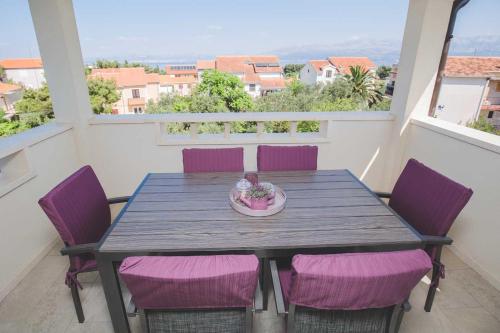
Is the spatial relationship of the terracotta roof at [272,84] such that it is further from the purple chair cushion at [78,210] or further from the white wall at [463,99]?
the purple chair cushion at [78,210]

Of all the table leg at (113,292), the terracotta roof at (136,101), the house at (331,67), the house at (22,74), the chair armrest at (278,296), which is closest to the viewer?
the chair armrest at (278,296)

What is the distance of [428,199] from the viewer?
1.48 m

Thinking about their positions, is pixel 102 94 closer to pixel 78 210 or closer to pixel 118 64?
pixel 118 64

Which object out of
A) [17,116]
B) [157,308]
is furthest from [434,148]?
[17,116]

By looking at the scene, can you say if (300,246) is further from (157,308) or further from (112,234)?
(112,234)

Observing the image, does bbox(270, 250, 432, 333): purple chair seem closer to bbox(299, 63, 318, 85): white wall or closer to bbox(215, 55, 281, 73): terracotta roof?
bbox(215, 55, 281, 73): terracotta roof

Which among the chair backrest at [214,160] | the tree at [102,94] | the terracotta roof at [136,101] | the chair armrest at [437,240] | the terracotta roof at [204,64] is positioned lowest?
the terracotta roof at [136,101]

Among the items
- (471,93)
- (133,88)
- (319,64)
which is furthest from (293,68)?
(471,93)

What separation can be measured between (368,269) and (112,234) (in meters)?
1.07

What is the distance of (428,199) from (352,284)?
996mm

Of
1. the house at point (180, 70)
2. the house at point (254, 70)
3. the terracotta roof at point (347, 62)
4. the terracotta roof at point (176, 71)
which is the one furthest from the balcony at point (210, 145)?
the terracotta roof at point (176, 71)

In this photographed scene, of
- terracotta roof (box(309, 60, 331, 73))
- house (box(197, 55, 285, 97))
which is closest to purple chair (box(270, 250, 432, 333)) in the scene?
house (box(197, 55, 285, 97))

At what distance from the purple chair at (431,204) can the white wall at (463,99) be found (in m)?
1.68

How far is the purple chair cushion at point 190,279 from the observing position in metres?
0.78
